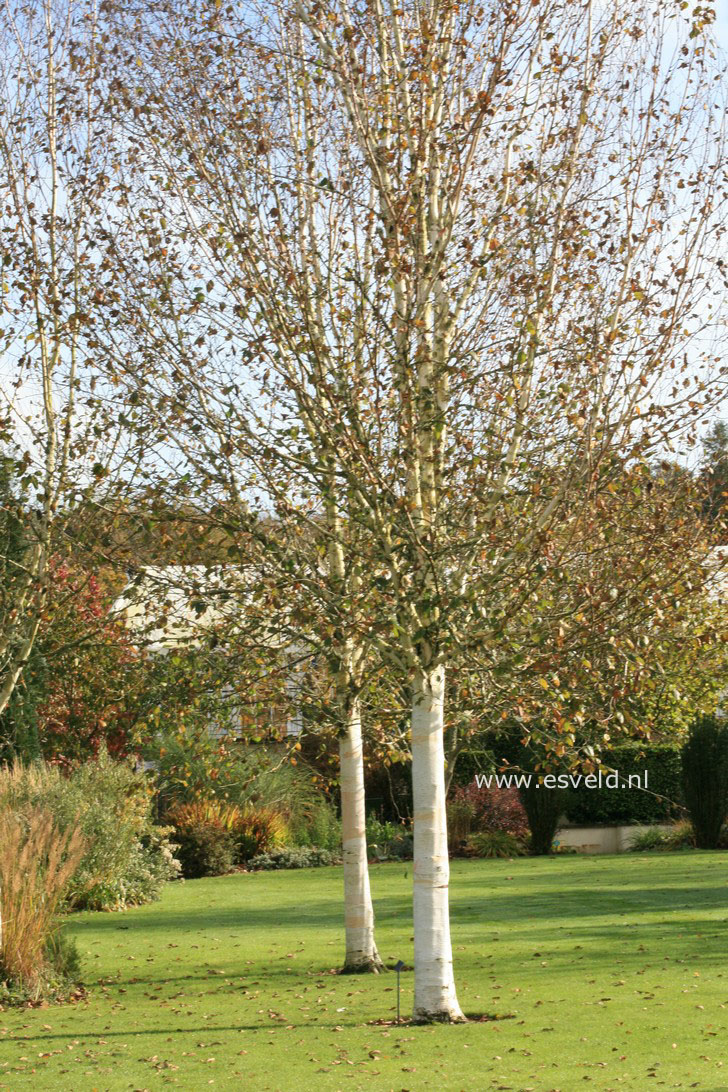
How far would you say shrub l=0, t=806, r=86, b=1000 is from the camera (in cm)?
1009

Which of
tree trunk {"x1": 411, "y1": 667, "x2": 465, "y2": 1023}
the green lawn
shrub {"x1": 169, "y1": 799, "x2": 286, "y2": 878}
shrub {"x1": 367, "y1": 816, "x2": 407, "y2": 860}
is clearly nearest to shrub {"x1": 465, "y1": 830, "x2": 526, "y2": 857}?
shrub {"x1": 367, "y1": 816, "x2": 407, "y2": 860}

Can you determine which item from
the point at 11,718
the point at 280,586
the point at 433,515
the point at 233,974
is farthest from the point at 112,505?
the point at 11,718

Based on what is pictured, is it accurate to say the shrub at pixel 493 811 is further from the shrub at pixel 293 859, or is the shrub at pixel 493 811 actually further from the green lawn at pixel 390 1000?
the green lawn at pixel 390 1000

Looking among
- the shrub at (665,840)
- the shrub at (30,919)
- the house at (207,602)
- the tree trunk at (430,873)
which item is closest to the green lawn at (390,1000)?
the tree trunk at (430,873)

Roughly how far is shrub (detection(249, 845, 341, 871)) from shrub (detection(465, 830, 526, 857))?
237 cm

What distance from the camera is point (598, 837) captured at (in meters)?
22.5

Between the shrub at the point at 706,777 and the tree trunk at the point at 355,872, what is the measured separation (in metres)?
11.3

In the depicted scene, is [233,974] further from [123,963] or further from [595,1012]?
[595,1012]

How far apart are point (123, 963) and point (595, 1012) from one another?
525cm

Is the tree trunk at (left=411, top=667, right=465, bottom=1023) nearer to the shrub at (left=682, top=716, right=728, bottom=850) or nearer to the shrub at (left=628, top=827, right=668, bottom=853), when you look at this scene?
the shrub at (left=682, top=716, right=728, bottom=850)

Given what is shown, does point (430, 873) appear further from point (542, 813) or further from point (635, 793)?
point (635, 793)

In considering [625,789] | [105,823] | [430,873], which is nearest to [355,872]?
[430,873]

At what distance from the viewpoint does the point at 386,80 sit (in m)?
8.61

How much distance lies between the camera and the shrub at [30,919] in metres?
10.1
